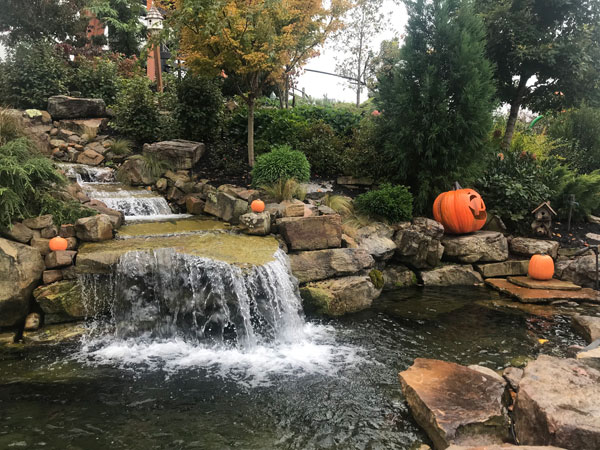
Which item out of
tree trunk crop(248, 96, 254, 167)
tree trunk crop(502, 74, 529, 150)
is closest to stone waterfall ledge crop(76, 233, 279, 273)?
tree trunk crop(248, 96, 254, 167)

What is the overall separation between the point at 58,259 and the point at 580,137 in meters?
14.3

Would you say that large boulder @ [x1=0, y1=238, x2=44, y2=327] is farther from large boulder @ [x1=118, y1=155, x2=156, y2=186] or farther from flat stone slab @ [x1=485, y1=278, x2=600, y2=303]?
flat stone slab @ [x1=485, y1=278, x2=600, y2=303]

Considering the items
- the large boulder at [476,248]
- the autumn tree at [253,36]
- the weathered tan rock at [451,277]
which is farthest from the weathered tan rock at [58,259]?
the large boulder at [476,248]

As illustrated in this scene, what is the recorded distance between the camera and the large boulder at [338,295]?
6.81 metres

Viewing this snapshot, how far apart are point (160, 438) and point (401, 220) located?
620 cm

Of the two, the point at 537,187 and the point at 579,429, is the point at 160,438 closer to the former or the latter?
the point at 579,429

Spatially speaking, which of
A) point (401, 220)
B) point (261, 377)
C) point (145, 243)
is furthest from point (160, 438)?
point (401, 220)

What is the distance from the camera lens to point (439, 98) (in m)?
8.88

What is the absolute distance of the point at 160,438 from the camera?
12.2 ft

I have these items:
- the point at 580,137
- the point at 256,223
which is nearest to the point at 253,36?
the point at 256,223

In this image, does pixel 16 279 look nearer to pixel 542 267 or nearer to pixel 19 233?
pixel 19 233

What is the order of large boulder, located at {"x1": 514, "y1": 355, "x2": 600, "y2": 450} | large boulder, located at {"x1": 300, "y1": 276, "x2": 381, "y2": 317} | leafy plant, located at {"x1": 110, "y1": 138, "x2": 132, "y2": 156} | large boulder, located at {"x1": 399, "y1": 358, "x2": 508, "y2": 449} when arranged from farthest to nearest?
leafy plant, located at {"x1": 110, "y1": 138, "x2": 132, "y2": 156}, large boulder, located at {"x1": 300, "y1": 276, "x2": 381, "y2": 317}, large boulder, located at {"x1": 399, "y1": 358, "x2": 508, "y2": 449}, large boulder, located at {"x1": 514, "y1": 355, "x2": 600, "y2": 450}

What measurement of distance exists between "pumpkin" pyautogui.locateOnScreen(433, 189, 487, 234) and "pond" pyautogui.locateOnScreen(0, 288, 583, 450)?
2.42 metres

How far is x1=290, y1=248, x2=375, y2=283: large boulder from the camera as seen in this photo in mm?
7004
